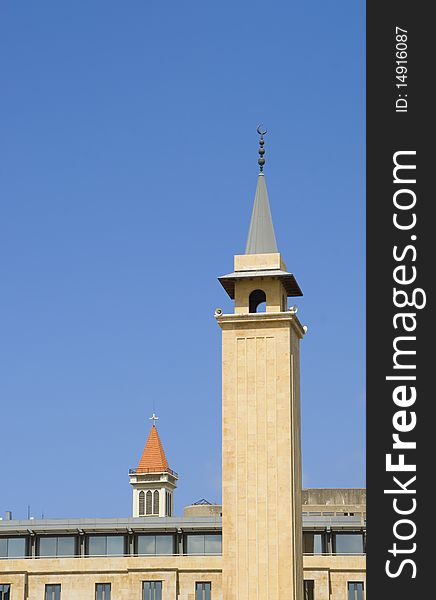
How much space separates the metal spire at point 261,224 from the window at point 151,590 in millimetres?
16206

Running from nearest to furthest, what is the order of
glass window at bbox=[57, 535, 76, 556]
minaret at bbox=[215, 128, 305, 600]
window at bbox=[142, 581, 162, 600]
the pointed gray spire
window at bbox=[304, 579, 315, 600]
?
1. minaret at bbox=[215, 128, 305, 600]
2. the pointed gray spire
3. window at bbox=[304, 579, 315, 600]
4. window at bbox=[142, 581, 162, 600]
5. glass window at bbox=[57, 535, 76, 556]

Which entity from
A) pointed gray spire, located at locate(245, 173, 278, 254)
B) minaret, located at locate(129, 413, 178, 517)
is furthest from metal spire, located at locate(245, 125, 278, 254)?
minaret, located at locate(129, 413, 178, 517)

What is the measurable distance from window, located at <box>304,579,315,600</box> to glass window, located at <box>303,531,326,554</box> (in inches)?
60.4

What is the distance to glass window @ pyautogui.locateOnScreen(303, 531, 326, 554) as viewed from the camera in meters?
55.1

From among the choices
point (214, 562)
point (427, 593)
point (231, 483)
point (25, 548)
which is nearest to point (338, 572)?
point (214, 562)

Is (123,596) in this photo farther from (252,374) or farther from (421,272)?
(421,272)

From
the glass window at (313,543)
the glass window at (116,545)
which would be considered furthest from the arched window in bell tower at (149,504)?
the glass window at (313,543)

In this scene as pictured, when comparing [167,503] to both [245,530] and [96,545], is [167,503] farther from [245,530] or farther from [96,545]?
[245,530]

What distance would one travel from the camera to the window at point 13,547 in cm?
5666

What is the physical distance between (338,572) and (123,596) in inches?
390

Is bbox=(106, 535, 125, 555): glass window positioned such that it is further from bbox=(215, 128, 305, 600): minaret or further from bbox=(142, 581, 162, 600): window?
bbox=(215, 128, 305, 600): minaret

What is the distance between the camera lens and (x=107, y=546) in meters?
56.3

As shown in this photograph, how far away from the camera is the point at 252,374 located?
4862cm

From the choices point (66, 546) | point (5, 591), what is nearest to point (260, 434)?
point (66, 546)
